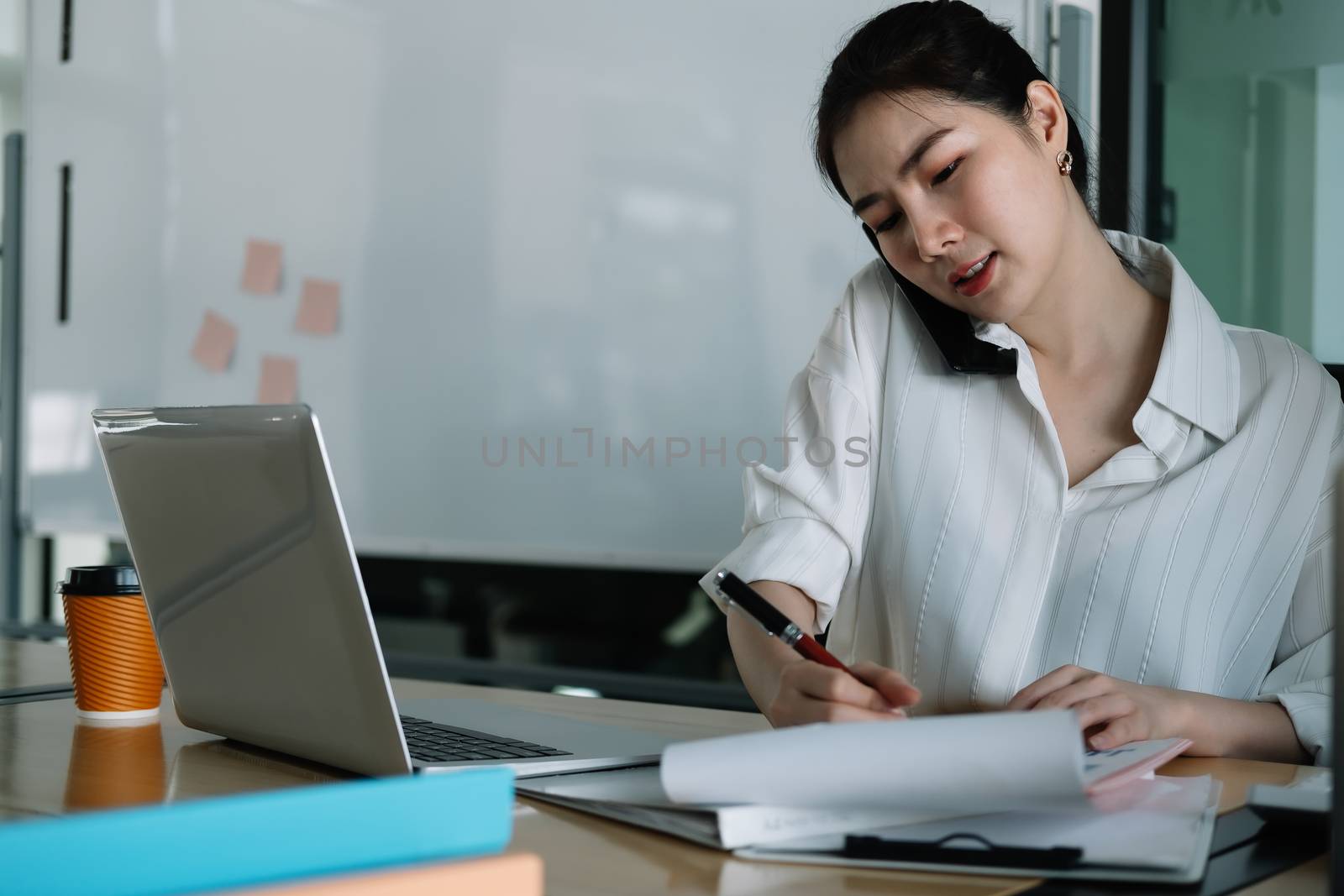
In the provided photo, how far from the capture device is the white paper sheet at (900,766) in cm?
59

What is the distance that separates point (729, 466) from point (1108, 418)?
0.87m

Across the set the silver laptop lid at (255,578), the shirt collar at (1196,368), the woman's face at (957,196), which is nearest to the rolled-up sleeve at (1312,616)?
the shirt collar at (1196,368)

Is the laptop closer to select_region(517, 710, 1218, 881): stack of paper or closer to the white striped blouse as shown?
select_region(517, 710, 1218, 881): stack of paper

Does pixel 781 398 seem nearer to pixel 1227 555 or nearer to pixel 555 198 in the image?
pixel 555 198

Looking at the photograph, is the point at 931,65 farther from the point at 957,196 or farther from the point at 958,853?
the point at 958,853

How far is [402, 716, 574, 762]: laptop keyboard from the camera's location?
0.84m

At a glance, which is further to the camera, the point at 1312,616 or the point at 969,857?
the point at 1312,616

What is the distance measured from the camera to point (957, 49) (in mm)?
1221

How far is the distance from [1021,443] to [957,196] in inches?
10.0

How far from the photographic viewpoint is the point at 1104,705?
0.89m

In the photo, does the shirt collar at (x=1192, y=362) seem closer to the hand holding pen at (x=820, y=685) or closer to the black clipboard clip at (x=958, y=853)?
the hand holding pen at (x=820, y=685)

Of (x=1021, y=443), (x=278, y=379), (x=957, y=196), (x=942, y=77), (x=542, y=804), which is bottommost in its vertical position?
(x=542, y=804)

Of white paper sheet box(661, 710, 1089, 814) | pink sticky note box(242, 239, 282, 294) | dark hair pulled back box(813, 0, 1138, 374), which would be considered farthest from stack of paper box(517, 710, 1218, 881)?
pink sticky note box(242, 239, 282, 294)

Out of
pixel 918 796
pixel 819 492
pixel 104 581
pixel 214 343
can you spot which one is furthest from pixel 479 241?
pixel 918 796
